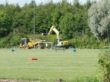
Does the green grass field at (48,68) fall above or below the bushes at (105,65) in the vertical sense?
below

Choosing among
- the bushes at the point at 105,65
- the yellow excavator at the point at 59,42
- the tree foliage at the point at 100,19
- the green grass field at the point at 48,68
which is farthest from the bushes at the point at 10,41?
the bushes at the point at 105,65

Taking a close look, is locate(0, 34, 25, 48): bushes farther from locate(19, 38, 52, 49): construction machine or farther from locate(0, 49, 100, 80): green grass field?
locate(0, 49, 100, 80): green grass field

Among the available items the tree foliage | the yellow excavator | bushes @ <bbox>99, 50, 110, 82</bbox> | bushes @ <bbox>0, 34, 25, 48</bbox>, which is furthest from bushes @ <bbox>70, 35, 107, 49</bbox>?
bushes @ <bbox>99, 50, 110, 82</bbox>

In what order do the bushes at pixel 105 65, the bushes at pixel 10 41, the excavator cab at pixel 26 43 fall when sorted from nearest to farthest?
1. the bushes at pixel 105 65
2. the excavator cab at pixel 26 43
3. the bushes at pixel 10 41

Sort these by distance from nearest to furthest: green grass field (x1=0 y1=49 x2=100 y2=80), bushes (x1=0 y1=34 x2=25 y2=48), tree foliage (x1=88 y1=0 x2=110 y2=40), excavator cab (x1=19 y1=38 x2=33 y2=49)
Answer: green grass field (x1=0 y1=49 x2=100 y2=80)
excavator cab (x1=19 y1=38 x2=33 y2=49)
tree foliage (x1=88 y1=0 x2=110 y2=40)
bushes (x1=0 y1=34 x2=25 y2=48)

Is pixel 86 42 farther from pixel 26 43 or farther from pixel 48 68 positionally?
pixel 48 68

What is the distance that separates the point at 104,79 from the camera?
1233 cm

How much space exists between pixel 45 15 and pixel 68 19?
6320 millimetres

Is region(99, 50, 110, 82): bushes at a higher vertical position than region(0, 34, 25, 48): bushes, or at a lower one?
lower

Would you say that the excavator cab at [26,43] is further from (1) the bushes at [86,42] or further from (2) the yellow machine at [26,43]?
(1) the bushes at [86,42]

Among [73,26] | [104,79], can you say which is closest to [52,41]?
[73,26]

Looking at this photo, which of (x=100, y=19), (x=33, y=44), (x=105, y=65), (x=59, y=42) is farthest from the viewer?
(x=100, y=19)

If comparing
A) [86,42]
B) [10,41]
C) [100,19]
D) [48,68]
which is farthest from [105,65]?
[100,19]

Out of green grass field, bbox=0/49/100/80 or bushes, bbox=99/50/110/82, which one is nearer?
bushes, bbox=99/50/110/82
